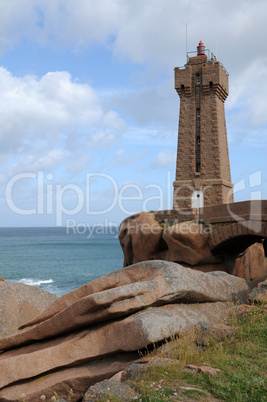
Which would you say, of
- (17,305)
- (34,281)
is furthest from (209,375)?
(34,281)

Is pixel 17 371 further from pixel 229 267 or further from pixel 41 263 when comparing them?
pixel 41 263

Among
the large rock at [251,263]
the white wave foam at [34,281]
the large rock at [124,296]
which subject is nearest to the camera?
the large rock at [124,296]

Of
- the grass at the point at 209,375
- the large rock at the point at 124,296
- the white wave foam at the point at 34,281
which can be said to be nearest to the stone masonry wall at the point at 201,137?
the large rock at the point at 124,296

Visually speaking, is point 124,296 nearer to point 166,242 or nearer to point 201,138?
point 166,242

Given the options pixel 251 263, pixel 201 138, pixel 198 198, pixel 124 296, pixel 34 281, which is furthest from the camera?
pixel 34 281

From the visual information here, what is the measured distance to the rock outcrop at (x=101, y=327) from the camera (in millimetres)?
8125

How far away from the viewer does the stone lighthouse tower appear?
1184 inches

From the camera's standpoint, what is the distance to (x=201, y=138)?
100 ft

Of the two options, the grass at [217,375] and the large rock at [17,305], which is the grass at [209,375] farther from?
the large rock at [17,305]

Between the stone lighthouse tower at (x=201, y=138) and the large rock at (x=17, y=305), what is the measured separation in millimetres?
19364

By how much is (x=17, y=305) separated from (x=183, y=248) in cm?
1184

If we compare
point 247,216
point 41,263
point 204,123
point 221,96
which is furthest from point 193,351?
point 41,263

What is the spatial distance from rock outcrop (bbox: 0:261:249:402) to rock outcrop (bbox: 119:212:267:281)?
11329 mm

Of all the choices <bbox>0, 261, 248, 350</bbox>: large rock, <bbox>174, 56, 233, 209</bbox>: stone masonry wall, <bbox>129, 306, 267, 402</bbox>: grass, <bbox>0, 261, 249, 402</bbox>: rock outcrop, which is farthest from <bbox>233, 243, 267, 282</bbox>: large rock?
<bbox>129, 306, 267, 402</bbox>: grass
